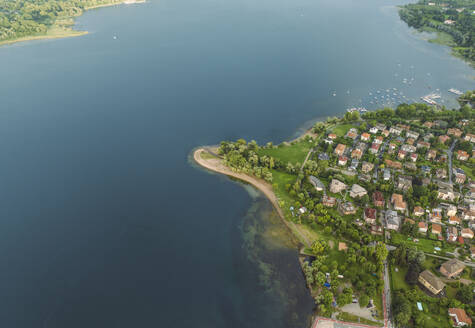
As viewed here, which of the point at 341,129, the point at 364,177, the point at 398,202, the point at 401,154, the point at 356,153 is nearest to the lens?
the point at 398,202

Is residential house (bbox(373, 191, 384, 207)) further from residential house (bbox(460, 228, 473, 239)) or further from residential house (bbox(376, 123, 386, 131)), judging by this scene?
residential house (bbox(376, 123, 386, 131))

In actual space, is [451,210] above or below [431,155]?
below

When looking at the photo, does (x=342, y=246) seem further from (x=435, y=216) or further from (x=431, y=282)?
(x=435, y=216)

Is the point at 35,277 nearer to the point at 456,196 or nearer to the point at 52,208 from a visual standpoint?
the point at 52,208

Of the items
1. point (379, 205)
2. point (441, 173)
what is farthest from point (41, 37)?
point (441, 173)

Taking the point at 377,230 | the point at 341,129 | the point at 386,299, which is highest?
the point at 341,129

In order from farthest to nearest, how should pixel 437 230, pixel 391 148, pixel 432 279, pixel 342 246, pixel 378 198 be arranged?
1. pixel 391 148
2. pixel 378 198
3. pixel 437 230
4. pixel 342 246
5. pixel 432 279

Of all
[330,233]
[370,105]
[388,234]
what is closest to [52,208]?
[330,233]
